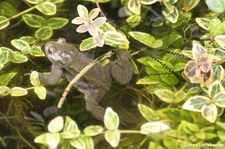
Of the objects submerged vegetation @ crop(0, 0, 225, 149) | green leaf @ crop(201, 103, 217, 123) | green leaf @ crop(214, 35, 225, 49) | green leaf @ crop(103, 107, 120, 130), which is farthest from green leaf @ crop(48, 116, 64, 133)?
green leaf @ crop(214, 35, 225, 49)

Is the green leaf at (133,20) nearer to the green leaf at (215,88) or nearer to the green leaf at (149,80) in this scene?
the green leaf at (149,80)

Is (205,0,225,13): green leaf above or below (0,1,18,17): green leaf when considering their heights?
below

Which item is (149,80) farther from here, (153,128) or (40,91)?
(40,91)

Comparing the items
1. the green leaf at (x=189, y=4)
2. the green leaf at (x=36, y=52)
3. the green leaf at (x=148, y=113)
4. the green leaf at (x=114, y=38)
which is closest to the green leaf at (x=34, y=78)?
the green leaf at (x=36, y=52)

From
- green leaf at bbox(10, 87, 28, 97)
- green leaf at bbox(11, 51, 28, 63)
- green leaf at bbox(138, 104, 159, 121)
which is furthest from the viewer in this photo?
green leaf at bbox(11, 51, 28, 63)

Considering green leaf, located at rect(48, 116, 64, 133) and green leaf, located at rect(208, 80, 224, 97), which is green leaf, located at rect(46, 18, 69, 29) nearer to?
green leaf, located at rect(48, 116, 64, 133)

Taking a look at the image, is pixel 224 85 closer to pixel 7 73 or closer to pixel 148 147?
pixel 148 147
